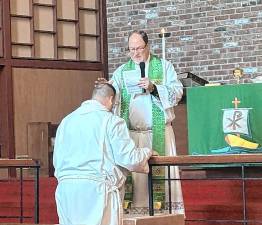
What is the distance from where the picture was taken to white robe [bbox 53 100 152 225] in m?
5.35

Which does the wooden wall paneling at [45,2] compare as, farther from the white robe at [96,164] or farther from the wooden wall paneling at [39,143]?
the white robe at [96,164]

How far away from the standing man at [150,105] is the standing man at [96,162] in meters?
0.77

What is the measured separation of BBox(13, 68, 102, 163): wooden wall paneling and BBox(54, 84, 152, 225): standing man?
5321 millimetres

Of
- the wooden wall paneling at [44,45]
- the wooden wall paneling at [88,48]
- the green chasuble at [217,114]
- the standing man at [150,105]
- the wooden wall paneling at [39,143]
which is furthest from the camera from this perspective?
the wooden wall paneling at [88,48]

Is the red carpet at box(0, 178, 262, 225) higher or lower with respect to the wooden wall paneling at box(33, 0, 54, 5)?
lower

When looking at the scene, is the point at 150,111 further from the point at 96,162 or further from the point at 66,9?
the point at 66,9

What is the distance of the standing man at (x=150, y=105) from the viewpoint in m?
6.23

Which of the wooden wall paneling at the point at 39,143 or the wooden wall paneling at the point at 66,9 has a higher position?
the wooden wall paneling at the point at 66,9

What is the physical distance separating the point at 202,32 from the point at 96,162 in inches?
219

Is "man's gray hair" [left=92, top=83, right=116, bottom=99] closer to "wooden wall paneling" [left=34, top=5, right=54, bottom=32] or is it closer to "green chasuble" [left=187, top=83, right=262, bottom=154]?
"green chasuble" [left=187, top=83, right=262, bottom=154]

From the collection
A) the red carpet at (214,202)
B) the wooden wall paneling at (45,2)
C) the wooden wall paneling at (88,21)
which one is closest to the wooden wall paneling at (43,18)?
the wooden wall paneling at (45,2)

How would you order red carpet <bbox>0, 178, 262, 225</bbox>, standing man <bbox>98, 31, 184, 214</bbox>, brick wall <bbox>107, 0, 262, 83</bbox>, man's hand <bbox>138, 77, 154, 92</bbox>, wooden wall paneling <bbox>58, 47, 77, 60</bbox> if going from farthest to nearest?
wooden wall paneling <bbox>58, 47, 77, 60</bbox> → brick wall <bbox>107, 0, 262, 83</bbox> → red carpet <bbox>0, 178, 262, 225</bbox> → standing man <bbox>98, 31, 184, 214</bbox> → man's hand <bbox>138, 77, 154, 92</bbox>

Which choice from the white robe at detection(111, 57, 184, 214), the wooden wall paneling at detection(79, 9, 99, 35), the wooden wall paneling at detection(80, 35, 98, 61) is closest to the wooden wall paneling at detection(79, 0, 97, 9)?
the wooden wall paneling at detection(79, 9, 99, 35)

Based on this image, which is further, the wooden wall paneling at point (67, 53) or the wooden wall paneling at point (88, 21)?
the wooden wall paneling at point (88, 21)
